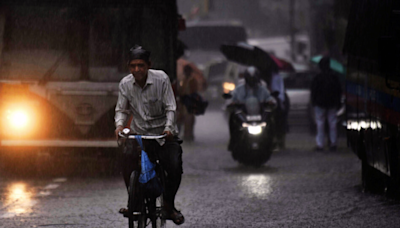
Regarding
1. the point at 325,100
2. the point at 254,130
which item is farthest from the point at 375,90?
the point at 325,100

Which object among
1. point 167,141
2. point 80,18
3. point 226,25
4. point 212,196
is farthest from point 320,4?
point 167,141

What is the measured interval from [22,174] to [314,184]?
14.3 feet

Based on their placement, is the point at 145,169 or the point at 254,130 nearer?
the point at 145,169

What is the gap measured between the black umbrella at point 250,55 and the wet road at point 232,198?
276 cm

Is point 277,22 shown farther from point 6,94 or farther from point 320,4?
point 6,94

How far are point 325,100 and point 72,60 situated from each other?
5.95m

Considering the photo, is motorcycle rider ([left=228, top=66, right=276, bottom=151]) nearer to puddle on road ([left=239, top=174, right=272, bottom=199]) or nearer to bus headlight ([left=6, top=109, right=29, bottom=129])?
puddle on road ([left=239, top=174, right=272, bottom=199])

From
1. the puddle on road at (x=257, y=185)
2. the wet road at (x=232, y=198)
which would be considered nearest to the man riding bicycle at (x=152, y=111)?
the wet road at (x=232, y=198)

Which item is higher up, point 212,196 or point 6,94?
point 6,94

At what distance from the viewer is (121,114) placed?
266 inches

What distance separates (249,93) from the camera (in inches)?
512

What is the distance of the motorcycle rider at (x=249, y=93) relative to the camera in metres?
12.9

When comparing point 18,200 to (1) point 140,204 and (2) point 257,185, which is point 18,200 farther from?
(1) point 140,204

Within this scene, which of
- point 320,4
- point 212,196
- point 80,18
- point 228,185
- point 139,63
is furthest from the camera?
point 320,4
